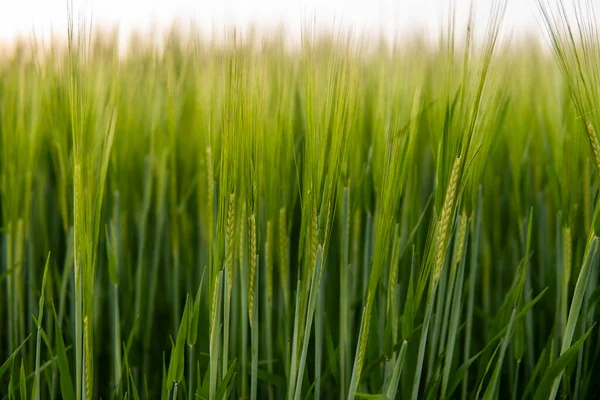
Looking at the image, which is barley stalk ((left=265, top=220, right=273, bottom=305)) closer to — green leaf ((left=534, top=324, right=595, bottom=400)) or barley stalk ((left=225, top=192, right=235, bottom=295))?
barley stalk ((left=225, top=192, right=235, bottom=295))

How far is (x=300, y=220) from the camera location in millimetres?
1005

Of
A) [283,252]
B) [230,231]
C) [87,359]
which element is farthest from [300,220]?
[87,359]

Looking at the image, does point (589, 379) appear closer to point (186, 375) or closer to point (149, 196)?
point (186, 375)

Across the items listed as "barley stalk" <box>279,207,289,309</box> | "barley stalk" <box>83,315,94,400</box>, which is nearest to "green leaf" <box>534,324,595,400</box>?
"barley stalk" <box>279,207,289,309</box>

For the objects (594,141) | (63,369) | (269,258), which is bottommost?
(63,369)

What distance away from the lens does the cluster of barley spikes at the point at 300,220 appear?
72 centimetres

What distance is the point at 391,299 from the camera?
0.77 m

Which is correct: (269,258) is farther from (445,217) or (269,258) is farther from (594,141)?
(594,141)

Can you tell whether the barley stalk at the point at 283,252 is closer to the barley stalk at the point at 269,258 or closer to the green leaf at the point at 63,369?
the barley stalk at the point at 269,258

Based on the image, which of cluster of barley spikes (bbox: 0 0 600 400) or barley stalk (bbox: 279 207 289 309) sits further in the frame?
barley stalk (bbox: 279 207 289 309)

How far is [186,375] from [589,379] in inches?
23.2

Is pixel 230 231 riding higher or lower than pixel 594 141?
lower

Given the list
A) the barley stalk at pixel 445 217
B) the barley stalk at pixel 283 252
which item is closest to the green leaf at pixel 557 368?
the barley stalk at pixel 445 217

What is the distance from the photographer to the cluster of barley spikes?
0.72 meters
